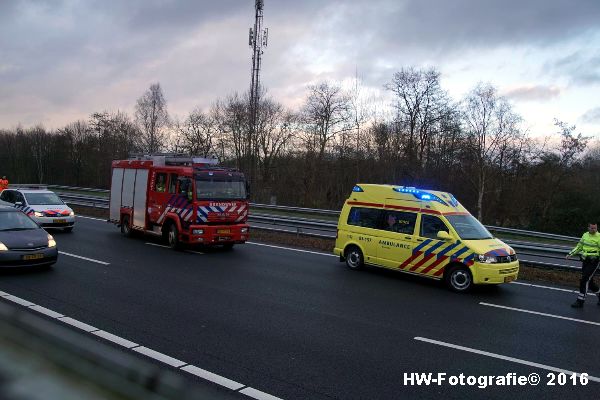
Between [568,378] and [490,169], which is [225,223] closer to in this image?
[568,378]

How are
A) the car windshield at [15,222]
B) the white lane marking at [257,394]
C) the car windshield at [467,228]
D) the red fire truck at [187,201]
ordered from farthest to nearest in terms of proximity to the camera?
the red fire truck at [187,201] → the car windshield at [467,228] → the car windshield at [15,222] → the white lane marking at [257,394]

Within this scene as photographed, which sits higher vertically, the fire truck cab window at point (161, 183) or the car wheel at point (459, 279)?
the fire truck cab window at point (161, 183)

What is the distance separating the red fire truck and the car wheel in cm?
718

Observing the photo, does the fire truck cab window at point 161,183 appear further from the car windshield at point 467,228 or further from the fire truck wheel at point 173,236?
the car windshield at point 467,228

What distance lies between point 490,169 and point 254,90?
74.6 feet

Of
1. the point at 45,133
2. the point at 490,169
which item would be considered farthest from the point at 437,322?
the point at 45,133

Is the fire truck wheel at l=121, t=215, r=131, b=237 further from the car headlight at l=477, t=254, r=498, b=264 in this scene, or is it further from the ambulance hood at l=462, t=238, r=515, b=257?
the car headlight at l=477, t=254, r=498, b=264

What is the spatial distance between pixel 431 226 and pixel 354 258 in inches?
98.0

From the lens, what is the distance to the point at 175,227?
50.3 feet

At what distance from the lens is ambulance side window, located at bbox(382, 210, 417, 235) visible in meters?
11.9

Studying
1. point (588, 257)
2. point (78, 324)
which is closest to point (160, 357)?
point (78, 324)

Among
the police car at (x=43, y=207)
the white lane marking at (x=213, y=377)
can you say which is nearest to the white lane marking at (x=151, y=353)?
the white lane marking at (x=213, y=377)

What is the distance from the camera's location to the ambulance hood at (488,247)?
34.8 ft

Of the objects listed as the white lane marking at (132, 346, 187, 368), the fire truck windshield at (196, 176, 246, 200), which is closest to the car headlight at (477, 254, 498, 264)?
the white lane marking at (132, 346, 187, 368)
